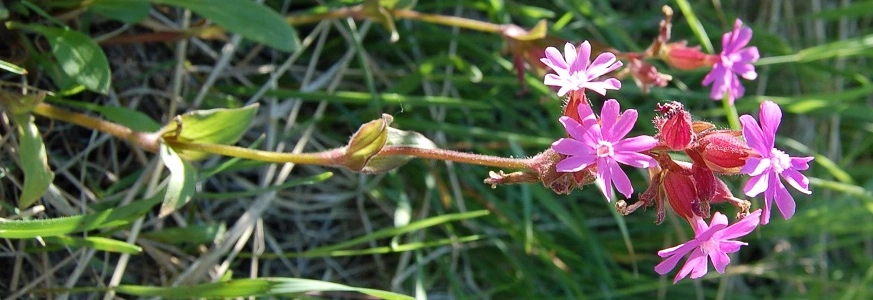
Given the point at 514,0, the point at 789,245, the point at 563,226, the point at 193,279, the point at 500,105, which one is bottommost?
the point at 789,245

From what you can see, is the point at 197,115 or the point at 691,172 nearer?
the point at 691,172

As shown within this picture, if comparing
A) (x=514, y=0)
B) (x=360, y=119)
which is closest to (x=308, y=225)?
(x=360, y=119)

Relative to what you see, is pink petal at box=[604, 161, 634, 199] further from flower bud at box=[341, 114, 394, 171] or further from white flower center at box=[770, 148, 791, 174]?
flower bud at box=[341, 114, 394, 171]

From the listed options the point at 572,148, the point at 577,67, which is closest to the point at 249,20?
the point at 577,67

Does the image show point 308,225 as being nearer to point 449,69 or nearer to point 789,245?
point 449,69

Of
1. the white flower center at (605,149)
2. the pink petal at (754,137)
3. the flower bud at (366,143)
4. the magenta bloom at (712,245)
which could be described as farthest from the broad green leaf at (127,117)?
the pink petal at (754,137)
